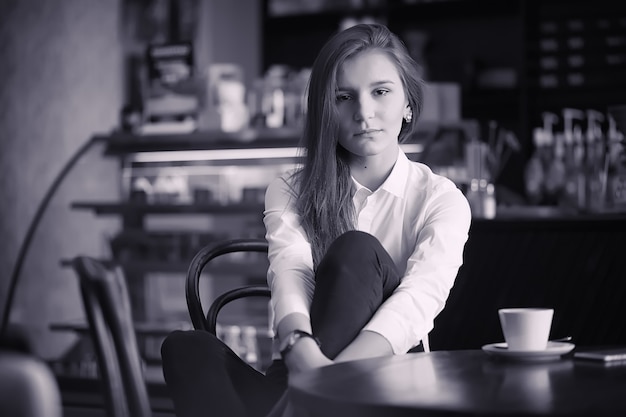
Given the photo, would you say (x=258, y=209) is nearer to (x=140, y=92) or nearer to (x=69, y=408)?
(x=69, y=408)

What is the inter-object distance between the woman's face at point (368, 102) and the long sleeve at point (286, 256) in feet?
0.60

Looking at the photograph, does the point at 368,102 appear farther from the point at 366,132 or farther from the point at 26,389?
the point at 26,389

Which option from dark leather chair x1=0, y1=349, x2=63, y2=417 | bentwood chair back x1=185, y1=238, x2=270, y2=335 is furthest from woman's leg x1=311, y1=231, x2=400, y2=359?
dark leather chair x1=0, y1=349, x2=63, y2=417

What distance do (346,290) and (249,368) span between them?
0.24 metres

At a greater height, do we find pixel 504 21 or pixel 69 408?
pixel 504 21

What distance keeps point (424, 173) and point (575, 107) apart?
3638 millimetres

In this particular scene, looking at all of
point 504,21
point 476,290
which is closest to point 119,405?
point 476,290

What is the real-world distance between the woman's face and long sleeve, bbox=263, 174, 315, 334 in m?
0.18

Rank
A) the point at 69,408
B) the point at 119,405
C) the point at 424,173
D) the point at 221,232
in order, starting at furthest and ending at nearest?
the point at 221,232, the point at 69,408, the point at 424,173, the point at 119,405

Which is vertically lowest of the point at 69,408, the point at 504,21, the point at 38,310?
the point at 69,408

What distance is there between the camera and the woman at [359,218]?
1599mm

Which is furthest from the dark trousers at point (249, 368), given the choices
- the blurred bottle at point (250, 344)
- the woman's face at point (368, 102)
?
the blurred bottle at point (250, 344)

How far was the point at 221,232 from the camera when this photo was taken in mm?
4270

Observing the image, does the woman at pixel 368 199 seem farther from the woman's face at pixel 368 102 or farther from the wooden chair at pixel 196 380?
the wooden chair at pixel 196 380
